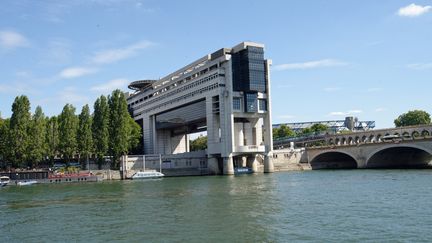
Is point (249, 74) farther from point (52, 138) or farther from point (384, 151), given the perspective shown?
point (52, 138)

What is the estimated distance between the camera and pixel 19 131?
332ft

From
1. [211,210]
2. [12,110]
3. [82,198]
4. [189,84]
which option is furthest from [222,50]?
[211,210]

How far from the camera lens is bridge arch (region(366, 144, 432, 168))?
364 feet

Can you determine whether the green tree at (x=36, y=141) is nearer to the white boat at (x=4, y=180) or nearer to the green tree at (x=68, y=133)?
the green tree at (x=68, y=133)

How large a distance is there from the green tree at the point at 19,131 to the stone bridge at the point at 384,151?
2936 inches

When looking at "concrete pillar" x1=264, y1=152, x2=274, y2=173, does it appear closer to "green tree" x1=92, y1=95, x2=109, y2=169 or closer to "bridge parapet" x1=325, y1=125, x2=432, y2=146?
"bridge parapet" x1=325, y1=125, x2=432, y2=146

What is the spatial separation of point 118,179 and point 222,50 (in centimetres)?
3872

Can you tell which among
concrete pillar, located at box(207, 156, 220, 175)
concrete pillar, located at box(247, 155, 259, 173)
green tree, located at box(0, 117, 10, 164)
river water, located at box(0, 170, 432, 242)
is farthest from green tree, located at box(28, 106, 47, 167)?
river water, located at box(0, 170, 432, 242)

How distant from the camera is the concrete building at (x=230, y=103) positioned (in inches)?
4259

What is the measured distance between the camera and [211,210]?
39.6 meters

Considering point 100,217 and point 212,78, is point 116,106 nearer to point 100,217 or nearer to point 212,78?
point 212,78

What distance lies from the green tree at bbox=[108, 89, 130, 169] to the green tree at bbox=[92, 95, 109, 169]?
5.50 ft

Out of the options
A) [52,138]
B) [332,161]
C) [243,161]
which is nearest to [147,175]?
[243,161]

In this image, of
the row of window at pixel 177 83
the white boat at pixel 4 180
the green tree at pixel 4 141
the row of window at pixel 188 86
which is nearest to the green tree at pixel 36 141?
the green tree at pixel 4 141
